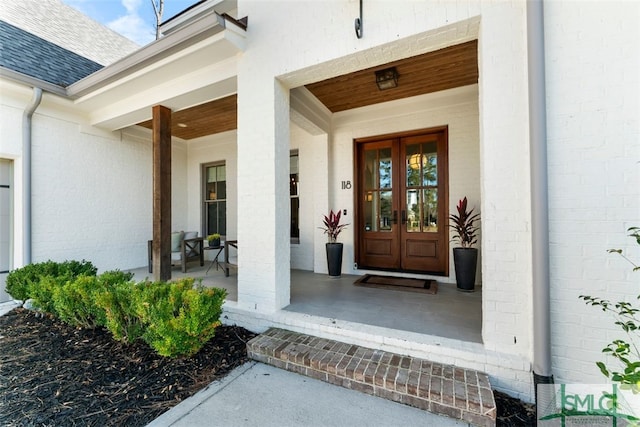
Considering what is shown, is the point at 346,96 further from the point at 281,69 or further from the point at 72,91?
the point at 72,91

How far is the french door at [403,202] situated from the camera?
445cm

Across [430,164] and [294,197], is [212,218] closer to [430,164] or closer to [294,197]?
[294,197]

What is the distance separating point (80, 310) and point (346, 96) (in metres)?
4.42

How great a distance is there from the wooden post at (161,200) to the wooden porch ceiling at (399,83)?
1063mm

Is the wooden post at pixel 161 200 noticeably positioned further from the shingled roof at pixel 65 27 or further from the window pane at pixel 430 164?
the window pane at pixel 430 164

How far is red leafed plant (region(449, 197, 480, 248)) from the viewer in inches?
150

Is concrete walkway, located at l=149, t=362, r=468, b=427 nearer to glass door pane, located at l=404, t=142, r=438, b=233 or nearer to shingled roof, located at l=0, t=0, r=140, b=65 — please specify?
glass door pane, located at l=404, t=142, r=438, b=233

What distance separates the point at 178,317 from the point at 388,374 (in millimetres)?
1790

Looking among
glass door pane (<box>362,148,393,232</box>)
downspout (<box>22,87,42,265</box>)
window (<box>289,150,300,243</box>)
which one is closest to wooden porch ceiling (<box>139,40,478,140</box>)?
glass door pane (<box>362,148,393,232</box>)

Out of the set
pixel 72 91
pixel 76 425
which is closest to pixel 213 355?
pixel 76 425

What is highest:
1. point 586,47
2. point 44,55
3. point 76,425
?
point 44,55

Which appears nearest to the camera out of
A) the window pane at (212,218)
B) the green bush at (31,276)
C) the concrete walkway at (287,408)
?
the concrete walkway at (287,408)

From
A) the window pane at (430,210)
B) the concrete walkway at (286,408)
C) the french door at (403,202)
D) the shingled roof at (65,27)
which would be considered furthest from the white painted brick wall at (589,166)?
the shingled roof at (65,27)

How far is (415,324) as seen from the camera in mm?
2574
